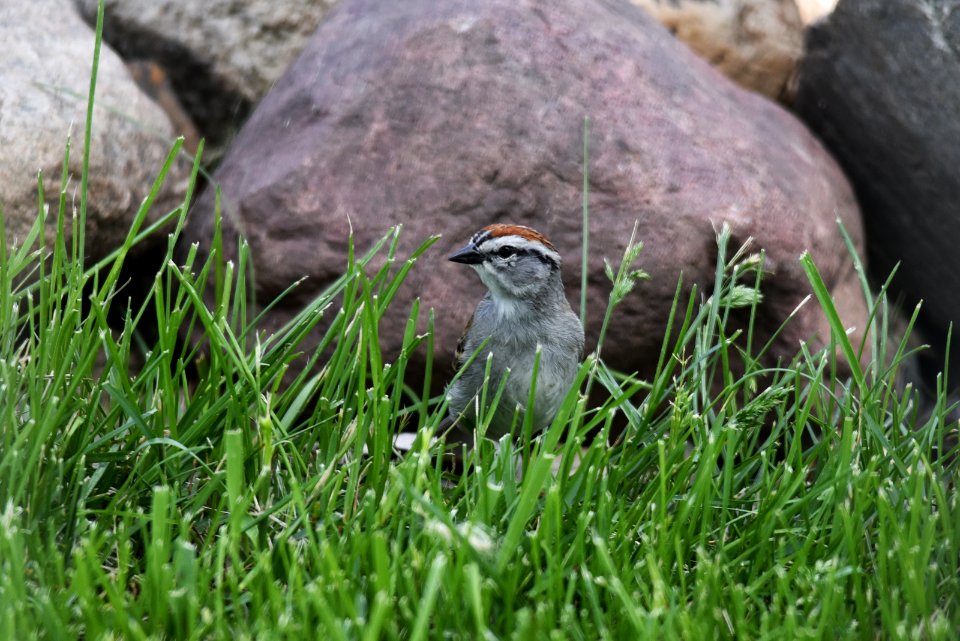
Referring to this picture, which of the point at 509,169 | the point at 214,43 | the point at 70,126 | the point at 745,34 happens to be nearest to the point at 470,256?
the point at 509,169

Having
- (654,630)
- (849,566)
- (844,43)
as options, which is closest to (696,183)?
(844,43)

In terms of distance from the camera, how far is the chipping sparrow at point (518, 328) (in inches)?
159

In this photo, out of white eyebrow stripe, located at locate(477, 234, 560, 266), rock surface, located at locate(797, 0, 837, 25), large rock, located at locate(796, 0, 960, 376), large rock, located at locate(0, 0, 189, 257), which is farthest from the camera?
rock surface, located at locate(797, 0, 837, 25)

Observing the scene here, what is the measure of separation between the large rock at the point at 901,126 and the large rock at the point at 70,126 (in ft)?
10.0

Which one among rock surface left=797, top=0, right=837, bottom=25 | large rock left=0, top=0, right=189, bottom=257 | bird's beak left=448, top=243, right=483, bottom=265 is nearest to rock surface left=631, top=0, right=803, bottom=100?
rock surface left=797, top=0, right=837, bottom=25

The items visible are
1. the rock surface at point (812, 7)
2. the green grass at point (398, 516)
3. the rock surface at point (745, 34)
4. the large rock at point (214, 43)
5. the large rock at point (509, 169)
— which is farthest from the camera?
the rock surface at point (812, 7)

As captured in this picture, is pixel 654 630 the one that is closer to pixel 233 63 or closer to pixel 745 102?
pixel 745 102

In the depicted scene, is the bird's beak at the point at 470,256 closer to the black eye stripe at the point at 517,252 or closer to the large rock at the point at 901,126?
the black eye stripe at the point at 517,252

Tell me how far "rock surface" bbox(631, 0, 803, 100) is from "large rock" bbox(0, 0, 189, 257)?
265 centimetres

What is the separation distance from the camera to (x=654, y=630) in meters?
2.33

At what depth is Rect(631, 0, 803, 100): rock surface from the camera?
19.0 feet

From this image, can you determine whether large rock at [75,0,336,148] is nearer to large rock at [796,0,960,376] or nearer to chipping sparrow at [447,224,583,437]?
chipping sparrow at [447,224,583,437]

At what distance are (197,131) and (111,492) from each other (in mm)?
2872

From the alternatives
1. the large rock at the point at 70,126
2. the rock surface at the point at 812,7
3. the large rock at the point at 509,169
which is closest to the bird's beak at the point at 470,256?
the large rock at the point at 509,169
